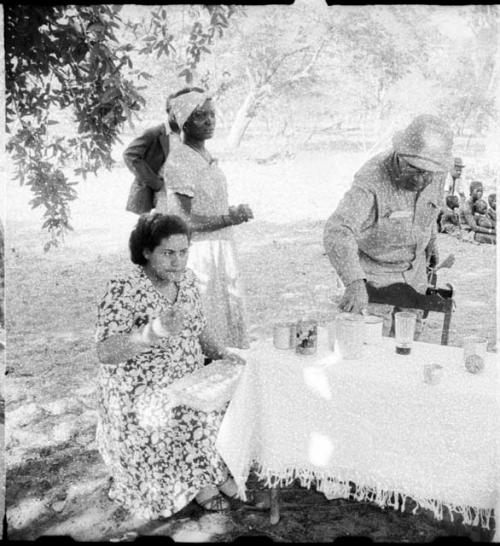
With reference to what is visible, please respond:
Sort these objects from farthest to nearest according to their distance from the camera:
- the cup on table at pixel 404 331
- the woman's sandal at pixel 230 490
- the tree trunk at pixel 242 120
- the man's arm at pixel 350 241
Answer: the tree trunk at pixel 242 120 < the man's arm at pixel 350 241 < the woman's sandal at pixel 230 490 < the cup on table at pixel 404 331

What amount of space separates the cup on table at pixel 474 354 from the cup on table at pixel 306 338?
607mm

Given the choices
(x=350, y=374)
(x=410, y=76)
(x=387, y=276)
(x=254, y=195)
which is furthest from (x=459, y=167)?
(x=350, y=374)

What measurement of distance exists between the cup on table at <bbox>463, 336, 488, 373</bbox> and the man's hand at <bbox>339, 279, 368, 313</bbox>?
547 millimetres

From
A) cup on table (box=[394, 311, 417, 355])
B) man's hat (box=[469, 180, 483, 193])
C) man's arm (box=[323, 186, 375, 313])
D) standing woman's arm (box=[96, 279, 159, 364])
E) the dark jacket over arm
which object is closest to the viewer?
standing woman's arm (box=[96, 279, 159, 364])

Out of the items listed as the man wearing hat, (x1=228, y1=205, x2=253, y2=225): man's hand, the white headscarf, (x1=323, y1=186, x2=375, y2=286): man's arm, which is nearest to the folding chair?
the man wearing hat

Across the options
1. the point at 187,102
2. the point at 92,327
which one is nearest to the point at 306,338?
the point at 187,102

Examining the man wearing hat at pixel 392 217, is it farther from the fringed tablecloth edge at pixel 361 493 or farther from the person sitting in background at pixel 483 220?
the person sitting in background at pixel 483 220

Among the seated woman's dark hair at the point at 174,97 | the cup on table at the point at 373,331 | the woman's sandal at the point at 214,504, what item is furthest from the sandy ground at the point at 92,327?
the seated woman's dark hair at the point at 174,97

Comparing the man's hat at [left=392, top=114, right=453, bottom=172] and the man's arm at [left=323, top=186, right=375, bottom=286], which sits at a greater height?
the man's hat at [left=392, top=114, right=453, bottom=172]

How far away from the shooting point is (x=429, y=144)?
2791mm

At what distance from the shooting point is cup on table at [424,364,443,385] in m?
2.27

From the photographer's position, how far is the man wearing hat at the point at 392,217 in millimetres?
2828

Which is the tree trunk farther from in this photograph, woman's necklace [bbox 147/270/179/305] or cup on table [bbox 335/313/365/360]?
cup on table [bbox 335/313/365/360]

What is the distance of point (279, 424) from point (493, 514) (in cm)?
89
